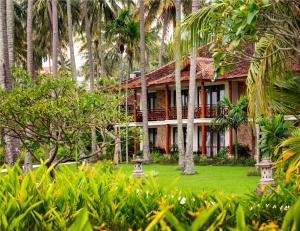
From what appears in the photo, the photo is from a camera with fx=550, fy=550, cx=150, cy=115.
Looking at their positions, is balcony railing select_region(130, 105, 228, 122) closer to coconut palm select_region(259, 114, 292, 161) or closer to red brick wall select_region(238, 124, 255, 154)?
red brick wall select_region(238, 124, 255, 154)

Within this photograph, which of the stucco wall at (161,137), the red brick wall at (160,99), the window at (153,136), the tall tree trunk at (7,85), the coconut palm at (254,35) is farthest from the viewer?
the window at (153,136)

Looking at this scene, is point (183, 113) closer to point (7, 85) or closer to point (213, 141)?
point (213, 141)

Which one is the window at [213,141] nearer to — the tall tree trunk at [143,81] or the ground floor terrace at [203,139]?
the ground floor terrace at [203,139]

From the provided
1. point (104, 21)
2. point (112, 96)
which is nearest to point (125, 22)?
point (104, 21)

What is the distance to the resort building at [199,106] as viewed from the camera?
3091 cm

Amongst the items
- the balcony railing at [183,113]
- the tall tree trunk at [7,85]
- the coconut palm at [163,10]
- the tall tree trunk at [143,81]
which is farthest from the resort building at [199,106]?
the tall tree trunk at [7,85]

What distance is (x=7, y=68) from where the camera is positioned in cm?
1391

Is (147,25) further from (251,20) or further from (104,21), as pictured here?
(251,20)

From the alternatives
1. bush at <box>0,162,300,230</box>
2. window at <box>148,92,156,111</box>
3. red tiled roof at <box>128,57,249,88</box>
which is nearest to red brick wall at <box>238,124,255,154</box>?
red tiled roof at <box>128,57,249,88</box>

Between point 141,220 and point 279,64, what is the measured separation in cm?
557

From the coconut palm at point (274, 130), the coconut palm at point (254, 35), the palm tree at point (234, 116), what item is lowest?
the coconut palm at point (274, 130)

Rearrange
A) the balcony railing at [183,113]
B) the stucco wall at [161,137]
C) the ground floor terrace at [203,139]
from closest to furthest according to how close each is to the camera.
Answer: the balcony railing at [183,113] → the ground floor terrace at [203,139] → the stucco wall at [161,137]

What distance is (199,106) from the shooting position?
3356cm

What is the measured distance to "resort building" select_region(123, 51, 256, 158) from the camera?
3091 centimetres
